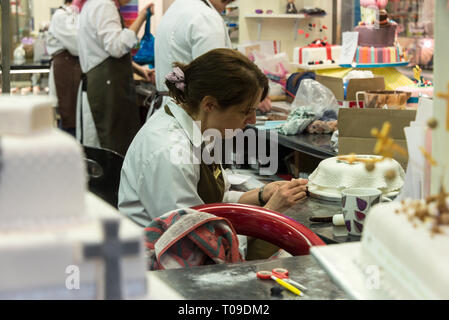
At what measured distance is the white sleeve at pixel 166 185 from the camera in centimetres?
202

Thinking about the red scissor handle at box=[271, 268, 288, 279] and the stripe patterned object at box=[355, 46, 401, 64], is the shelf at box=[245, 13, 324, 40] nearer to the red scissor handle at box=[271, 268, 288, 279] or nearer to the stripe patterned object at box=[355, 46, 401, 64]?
the stripe patterned object at box=[355, 46, 401, 64]

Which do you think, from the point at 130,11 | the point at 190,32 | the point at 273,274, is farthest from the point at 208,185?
the point at 130,11

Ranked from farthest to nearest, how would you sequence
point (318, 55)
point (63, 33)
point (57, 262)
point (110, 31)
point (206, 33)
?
point (63, 33) → point (318, 55) → point (110, 31) → point (206, 33) → point (57, 262)

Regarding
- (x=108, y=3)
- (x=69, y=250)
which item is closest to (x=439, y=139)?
(x=69, y=250)

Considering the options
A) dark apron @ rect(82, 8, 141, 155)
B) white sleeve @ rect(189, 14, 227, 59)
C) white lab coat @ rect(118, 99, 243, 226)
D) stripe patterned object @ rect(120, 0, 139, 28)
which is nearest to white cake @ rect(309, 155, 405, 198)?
white lab coat @ rect(118, 99, 243, 226)

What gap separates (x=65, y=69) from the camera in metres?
5.72

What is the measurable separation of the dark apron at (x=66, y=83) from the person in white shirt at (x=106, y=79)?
0.74 m

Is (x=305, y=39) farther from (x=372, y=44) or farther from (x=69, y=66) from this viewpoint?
(x=69, y=66)

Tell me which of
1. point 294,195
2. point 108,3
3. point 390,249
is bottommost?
point 294,195

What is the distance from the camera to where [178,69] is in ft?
7.44

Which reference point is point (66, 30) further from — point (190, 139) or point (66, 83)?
point (190, 139)

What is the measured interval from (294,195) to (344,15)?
13.1 ft

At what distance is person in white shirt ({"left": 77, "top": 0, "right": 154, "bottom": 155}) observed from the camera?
14.9 ft

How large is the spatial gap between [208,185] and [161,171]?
216mm
